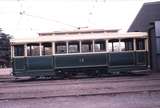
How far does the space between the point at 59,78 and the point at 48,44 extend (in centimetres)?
228

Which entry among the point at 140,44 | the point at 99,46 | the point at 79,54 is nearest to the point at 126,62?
the point at 140,44

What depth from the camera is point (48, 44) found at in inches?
978

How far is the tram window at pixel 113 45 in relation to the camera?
81.2 feet

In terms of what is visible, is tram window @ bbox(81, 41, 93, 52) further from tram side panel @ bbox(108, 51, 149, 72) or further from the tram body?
tram side panel @ bbox(108, 51, 149, 72)

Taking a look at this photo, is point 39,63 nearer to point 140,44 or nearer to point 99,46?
point 99,46

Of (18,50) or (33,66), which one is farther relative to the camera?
(18,50)

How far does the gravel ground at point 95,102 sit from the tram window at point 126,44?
34.9 feet

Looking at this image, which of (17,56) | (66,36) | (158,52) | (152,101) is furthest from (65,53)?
(152,101)

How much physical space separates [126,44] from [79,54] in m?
3.01

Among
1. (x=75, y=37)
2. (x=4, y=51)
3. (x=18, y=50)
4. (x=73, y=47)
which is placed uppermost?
(x=4, y=51)

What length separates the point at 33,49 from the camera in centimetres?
2484

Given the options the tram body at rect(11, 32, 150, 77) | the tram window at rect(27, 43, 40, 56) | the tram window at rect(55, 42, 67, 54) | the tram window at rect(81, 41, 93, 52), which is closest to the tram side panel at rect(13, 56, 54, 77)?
the tram body at rect(11, 32, 150, 77)

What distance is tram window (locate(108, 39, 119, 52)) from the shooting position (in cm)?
2474

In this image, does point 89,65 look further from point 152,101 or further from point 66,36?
point 152,101
